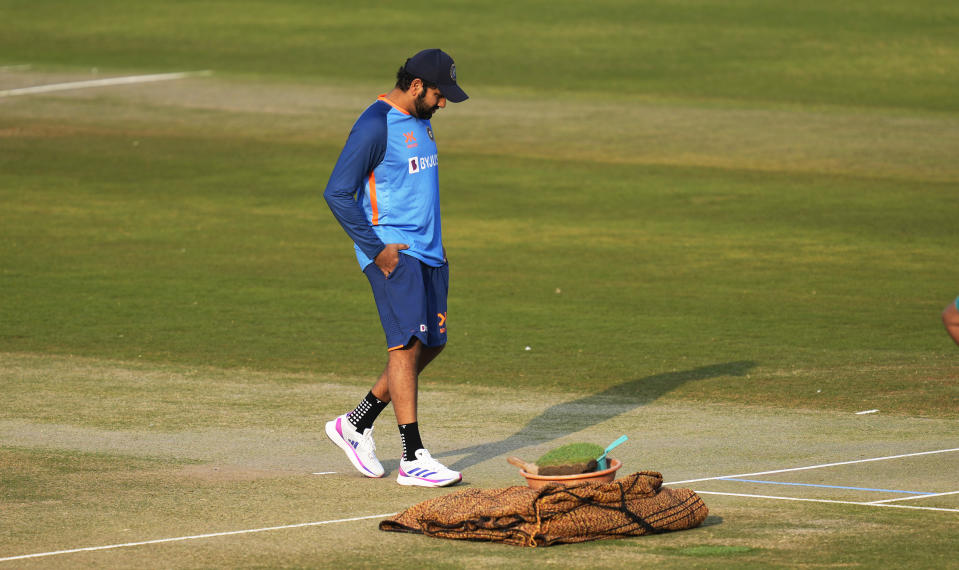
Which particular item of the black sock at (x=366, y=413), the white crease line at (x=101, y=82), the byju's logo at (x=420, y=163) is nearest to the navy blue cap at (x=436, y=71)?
the byju's logo at (x=420, y=163)

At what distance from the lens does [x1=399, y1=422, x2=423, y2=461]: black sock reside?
29.0ft

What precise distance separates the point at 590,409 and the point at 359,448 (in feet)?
9.09

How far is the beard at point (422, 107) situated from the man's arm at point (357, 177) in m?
0.28

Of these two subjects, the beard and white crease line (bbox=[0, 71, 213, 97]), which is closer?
the beard

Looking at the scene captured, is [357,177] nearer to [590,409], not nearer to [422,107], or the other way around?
[422,107]

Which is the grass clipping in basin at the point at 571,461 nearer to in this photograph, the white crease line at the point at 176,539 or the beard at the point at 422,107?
the white crease line at the point at 176,539

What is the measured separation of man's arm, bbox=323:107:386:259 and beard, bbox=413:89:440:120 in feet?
0.90

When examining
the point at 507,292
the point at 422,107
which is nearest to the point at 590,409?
the point at 422,107

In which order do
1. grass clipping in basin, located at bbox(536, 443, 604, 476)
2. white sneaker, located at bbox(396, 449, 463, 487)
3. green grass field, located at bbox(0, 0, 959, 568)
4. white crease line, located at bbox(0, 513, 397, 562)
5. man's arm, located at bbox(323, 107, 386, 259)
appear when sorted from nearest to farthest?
1. white crease line, located at bbox(0, 513, 397, 562)
2. grass clipping in basin, located at bbox(536, 443, 604, 476)
3. green grass field, located at bbox(0, 0, 959, 568)
4. white sneaker, located at bbox(396, 449, 463, 487)
5. man's arm, located at bbox(323, 107, 386, 259)

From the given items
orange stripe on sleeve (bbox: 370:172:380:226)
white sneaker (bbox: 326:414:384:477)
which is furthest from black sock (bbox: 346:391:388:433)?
orange stripe on sleeve (bbox: 370:172:380:226)

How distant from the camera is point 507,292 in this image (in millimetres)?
17469

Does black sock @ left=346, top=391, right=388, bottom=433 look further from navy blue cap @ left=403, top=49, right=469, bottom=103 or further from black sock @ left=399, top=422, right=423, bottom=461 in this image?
navy blue cap @ left=403, top=49, right=469, bottom=103

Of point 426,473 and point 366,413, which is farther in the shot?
point 366,413

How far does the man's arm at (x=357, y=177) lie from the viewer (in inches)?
347
